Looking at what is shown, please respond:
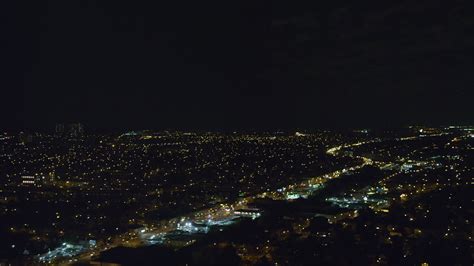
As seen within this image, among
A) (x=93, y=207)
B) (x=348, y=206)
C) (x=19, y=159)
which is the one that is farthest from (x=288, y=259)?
(x=19, y=159)

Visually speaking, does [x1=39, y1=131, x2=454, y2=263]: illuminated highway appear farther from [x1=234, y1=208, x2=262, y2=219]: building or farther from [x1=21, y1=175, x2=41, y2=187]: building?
[x1=21, y1=175, x2=41, y2=187]: building

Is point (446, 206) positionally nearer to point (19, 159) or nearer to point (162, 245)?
point (162, 245)

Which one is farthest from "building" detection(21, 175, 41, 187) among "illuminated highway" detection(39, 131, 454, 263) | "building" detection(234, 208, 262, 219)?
"building" detection(234, 208, 262, 219)

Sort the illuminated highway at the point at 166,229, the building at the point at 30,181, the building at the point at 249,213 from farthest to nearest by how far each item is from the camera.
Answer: the building at the point at 30,181 → the building at the point at 249,213 → the illuminated highway at the point at 166,229

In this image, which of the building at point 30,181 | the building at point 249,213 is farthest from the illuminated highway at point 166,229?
the building at point 30,181

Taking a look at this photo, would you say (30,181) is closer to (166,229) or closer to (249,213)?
(249,213)

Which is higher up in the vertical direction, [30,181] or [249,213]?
[249,213]

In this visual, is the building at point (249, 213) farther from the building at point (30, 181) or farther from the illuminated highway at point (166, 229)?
the building at point (30, 181)

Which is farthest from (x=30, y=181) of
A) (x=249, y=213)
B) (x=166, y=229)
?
(x=166, y=229)

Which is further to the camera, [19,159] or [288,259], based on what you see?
[19,159]

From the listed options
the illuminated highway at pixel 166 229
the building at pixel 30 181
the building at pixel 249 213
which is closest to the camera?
the illuminated highway at pixel 166 229

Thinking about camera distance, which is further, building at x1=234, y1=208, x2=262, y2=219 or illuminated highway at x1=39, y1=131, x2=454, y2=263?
building at x1=234, y1=208, x2=262, y2=219
